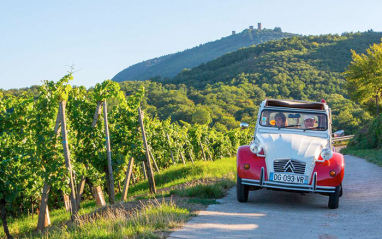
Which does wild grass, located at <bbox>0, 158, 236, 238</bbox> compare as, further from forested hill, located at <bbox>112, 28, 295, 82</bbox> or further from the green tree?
forested hill, located at <bbox>112, 28, 295, 82</bbox>

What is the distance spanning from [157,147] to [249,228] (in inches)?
681

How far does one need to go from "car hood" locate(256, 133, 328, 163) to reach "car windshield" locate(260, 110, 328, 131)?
78 cm

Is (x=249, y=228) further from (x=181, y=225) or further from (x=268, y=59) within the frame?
(x=268, y=59)

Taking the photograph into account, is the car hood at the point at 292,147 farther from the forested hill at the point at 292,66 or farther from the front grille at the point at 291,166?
the forested hill at the point at 292,66

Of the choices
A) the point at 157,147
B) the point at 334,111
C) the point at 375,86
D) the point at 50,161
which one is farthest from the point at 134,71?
the point at 50,161

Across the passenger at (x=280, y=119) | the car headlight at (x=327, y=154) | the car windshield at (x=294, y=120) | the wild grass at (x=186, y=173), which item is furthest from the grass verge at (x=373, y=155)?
the car headlight at (x=327, y=154)

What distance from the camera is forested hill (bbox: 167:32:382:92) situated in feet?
276

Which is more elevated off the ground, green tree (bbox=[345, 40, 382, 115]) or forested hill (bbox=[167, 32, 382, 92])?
forested hill (bbox=[167, 32, 382, 92])

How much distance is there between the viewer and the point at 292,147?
8398 mm

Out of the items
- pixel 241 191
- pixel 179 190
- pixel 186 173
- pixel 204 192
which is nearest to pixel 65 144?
pixel 179 190

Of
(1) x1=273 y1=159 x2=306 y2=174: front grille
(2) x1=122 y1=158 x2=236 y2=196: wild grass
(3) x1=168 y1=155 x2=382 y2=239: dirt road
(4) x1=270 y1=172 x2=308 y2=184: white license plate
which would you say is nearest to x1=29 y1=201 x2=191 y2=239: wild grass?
(3) x1=168 y1=155 x2=382 y2=239: dirt road

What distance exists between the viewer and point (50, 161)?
10.8 metres

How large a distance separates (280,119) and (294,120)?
1.02 ft

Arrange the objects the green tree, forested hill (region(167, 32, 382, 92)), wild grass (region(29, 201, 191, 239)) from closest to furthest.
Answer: wild grass (region(29, 201, 191, 239))
the green tree
forested hill (region(167, 32, 382, 92))
